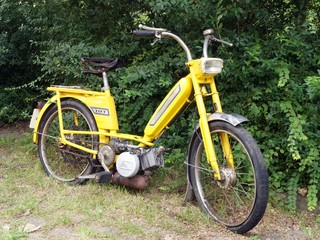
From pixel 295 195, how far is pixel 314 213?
254mm

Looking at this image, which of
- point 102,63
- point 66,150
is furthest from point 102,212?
point 102,63

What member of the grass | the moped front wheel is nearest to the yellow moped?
the moped front wheel

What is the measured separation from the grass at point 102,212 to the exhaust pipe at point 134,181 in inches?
3.0

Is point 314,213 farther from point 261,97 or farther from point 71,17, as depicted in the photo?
point 71,17

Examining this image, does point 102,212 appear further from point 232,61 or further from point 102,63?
point 232,61

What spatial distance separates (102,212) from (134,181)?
46cm

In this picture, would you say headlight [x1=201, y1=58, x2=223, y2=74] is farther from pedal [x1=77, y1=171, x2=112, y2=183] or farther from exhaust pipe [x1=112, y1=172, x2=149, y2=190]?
pedal [x1=77, y1=171, x2=112, y2=183]

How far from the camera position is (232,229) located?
125 inches

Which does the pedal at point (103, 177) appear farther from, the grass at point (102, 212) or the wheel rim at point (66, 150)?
the wheel rim at point (66, 150)

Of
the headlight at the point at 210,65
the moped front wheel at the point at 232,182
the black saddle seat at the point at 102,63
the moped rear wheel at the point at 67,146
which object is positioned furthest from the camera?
the moped rear wheel at the point at 67,146

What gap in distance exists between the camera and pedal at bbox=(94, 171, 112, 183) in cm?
365

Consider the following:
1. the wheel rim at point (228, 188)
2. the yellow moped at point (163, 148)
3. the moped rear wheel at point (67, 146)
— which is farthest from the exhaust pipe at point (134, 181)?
the wheel rim at point (228, 188)

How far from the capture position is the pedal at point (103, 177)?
3.65 meters

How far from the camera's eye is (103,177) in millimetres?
3662
